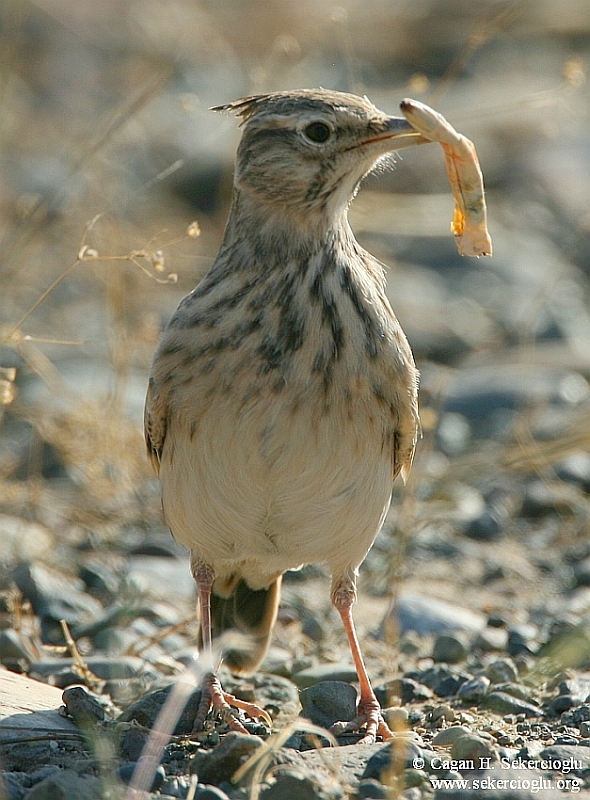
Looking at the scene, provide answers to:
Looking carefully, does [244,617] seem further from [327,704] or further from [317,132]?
[317,132]

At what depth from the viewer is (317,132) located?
183 inches

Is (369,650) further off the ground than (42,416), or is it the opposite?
(42,416)

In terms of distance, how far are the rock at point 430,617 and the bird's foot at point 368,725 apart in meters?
1.28

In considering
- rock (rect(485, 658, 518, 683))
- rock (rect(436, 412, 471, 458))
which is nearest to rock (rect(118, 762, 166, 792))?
rock (rect(485, 658, 518, 683))

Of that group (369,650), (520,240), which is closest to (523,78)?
(520,240)

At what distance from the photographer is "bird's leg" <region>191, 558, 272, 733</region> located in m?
4.83

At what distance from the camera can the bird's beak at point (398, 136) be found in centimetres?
456

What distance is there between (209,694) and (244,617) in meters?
0.74

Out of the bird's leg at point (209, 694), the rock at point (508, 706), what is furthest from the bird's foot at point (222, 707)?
the rock at point (508, 706)

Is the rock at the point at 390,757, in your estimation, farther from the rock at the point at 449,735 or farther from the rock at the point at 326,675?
the rock at the point at 326,675

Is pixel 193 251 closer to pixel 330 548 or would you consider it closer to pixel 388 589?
pixel 388 589

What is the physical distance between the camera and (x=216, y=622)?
5738 mm

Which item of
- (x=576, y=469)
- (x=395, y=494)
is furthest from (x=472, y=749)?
(x=576, y=469)

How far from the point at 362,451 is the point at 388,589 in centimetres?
230
